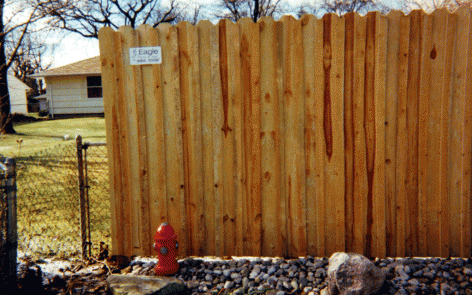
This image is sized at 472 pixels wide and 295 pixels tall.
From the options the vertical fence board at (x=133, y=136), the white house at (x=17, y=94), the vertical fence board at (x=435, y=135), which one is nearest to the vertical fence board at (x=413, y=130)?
the vertical fence board at (x=435, y=135)

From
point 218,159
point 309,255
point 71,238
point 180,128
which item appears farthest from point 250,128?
point 71,238

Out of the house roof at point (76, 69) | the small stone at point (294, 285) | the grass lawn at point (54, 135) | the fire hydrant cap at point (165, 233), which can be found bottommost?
the small stone at point (294, 285)

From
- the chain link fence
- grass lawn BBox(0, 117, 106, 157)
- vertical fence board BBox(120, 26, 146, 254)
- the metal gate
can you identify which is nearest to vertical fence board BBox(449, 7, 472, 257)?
vertical fence board BBox(120, 26, 146, 254)

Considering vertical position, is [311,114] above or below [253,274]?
above

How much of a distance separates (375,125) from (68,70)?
81.7 feet

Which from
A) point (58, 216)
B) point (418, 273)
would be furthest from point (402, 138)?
point (58, 216)

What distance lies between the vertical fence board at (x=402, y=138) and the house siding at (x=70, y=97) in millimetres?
22984

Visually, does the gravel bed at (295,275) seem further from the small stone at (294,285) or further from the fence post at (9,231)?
the fence post at (9,231)

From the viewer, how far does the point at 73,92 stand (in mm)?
24047

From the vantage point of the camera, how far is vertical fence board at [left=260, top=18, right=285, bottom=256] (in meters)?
3.42

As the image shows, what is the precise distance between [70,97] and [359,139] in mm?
24247

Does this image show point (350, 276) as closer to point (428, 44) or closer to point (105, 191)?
point (428, 44)

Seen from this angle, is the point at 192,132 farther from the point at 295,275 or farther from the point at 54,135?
the point at 54,135

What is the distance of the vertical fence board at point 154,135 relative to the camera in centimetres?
353
